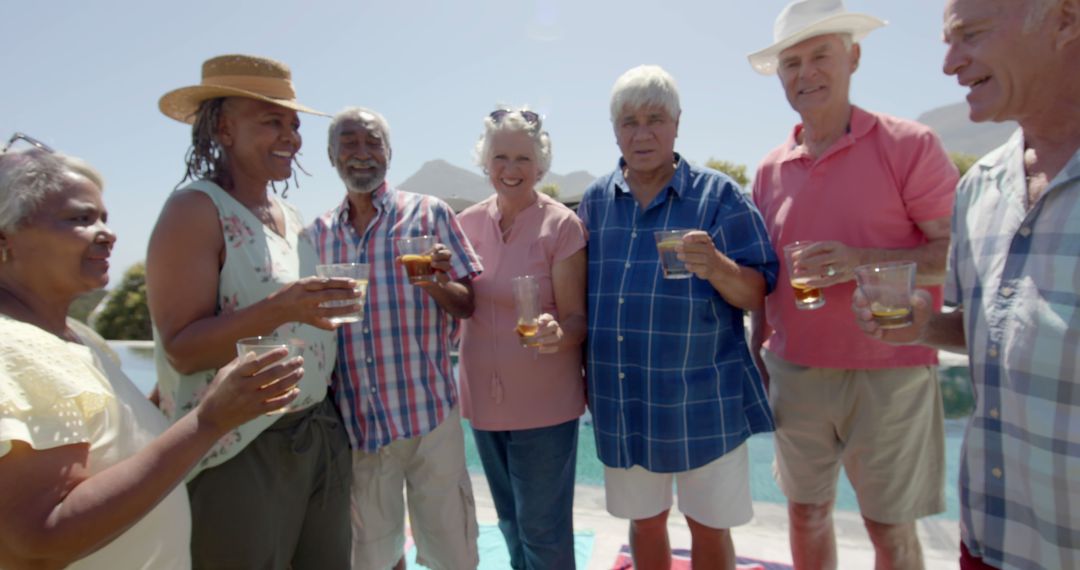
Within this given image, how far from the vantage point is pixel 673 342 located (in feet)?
8.81

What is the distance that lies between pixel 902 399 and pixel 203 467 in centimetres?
288

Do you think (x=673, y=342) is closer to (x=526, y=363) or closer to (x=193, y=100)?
(x=526, y=363)

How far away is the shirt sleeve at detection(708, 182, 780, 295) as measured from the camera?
270 centimetres

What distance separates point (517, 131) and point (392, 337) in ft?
3.87

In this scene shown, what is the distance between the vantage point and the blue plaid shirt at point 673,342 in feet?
8.79

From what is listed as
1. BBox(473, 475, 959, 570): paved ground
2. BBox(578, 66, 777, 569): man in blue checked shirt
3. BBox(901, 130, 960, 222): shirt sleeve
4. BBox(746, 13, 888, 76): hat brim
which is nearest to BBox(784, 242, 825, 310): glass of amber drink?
BBox(578, 66, 777, 569): man in blue checked shirt

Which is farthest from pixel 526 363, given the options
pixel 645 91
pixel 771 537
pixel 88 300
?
pixel 88 300

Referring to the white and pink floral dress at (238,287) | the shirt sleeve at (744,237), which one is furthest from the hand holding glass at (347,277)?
the shirt sleeve at (744,237)

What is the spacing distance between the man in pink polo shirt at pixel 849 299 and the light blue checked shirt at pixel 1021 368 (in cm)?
75

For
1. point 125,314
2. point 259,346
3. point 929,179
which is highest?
point 929,179

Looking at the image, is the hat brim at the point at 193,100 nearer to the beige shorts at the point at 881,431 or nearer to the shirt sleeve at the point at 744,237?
the shirt sleeve at the point at 744,237

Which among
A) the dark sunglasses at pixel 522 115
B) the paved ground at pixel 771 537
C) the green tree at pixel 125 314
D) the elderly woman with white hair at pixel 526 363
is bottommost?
the green tree at pixel 125 314

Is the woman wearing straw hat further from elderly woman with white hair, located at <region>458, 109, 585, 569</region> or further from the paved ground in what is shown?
the paved ground

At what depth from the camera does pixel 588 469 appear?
30.5 ft
